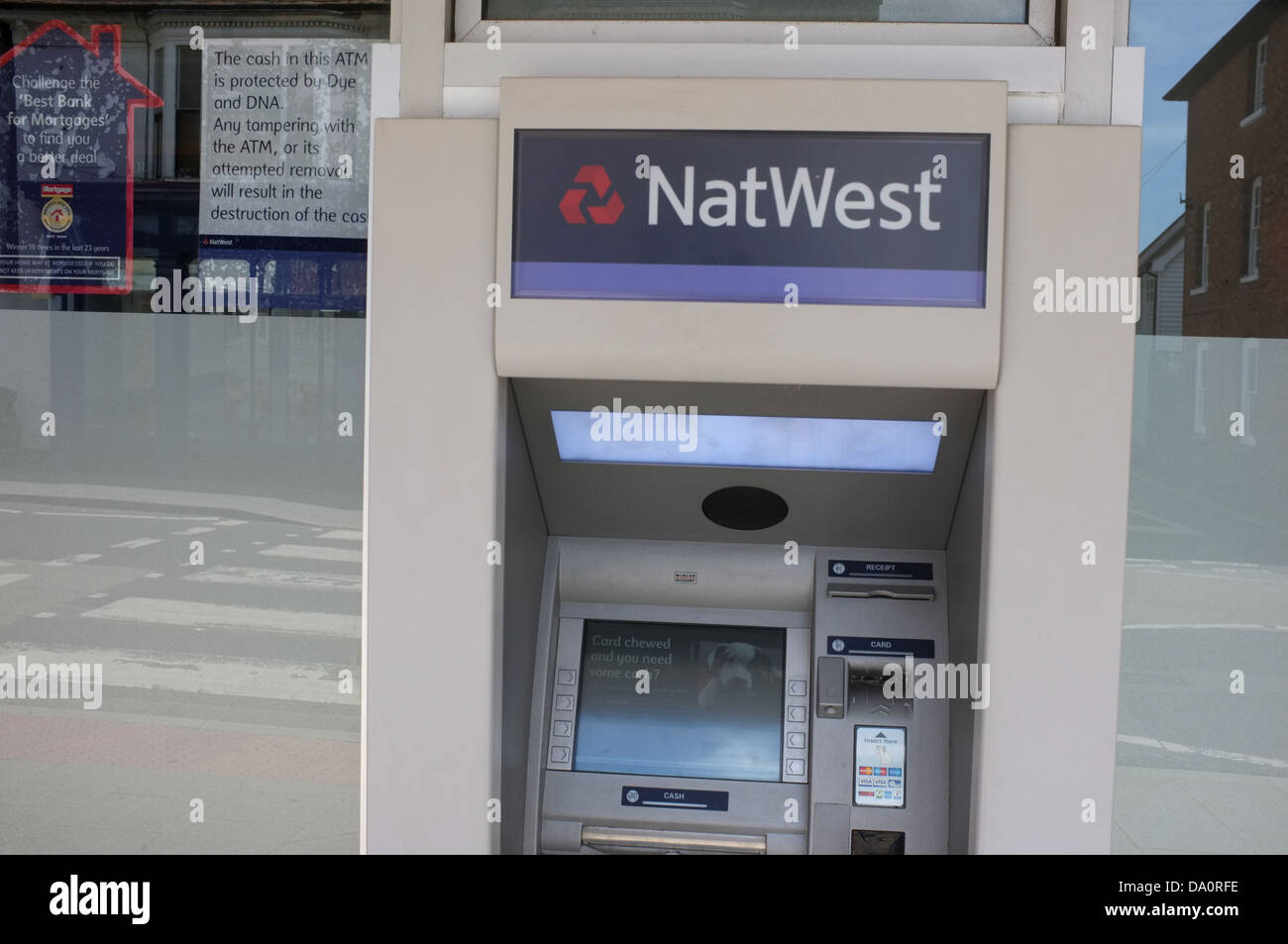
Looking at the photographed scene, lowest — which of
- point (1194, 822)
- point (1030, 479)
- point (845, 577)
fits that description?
point (1194, 822)

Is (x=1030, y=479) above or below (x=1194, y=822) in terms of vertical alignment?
above

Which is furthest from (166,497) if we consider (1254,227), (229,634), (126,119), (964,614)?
(1254,227)

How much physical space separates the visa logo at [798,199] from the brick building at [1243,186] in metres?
14.5

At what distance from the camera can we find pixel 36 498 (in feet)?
37.7

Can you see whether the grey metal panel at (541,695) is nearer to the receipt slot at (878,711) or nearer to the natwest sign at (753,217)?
the receipt slot at (878,711)

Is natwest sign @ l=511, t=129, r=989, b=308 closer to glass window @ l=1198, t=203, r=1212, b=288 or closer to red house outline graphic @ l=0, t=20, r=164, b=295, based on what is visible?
red house outline graphic @ l=0, t=20, r=164, b=295

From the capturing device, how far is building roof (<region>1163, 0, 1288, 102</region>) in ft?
48.8

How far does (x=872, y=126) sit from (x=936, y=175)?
4.9 inches

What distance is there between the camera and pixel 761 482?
7.47 ft

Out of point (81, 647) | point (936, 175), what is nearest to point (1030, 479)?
point (936, 175)

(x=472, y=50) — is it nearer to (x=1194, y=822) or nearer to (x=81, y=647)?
(x=1194, y=822)

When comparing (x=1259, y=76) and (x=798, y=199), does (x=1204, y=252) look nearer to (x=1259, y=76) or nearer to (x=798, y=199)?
(x=1259, y=76)
